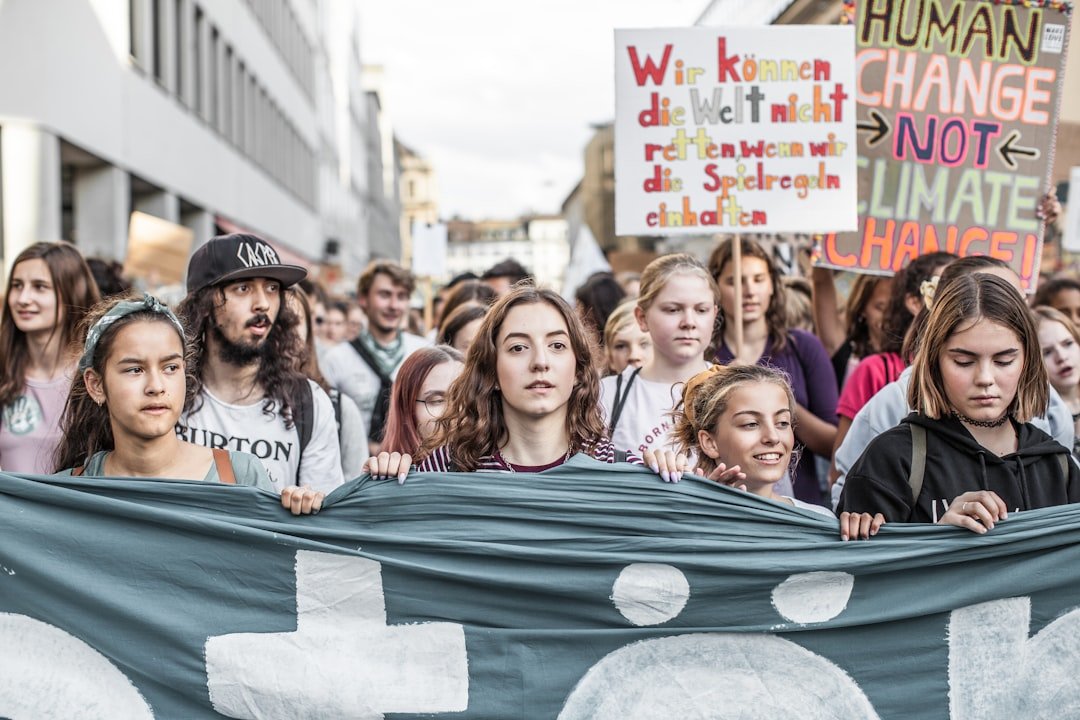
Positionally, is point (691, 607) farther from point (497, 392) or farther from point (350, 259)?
point (350, 259)

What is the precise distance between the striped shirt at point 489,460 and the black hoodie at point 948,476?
622mm

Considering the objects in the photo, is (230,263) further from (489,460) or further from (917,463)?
(917,463)

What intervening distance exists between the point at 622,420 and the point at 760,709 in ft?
4.79

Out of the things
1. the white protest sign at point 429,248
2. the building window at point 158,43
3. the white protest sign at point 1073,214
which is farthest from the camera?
the building window at point 158,43

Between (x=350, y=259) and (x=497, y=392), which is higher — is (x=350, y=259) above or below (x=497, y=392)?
above

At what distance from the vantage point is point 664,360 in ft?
15.4

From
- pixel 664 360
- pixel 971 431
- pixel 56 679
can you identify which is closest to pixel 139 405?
pixel 56 679

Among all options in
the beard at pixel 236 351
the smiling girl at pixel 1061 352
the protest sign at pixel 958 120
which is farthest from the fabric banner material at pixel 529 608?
the protest sign at pixel 958 120

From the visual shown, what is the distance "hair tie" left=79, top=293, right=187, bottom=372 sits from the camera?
359cm

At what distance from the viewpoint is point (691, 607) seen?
3295mm

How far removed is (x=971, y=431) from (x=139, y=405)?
2.14 m

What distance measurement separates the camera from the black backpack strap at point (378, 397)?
21.6ft

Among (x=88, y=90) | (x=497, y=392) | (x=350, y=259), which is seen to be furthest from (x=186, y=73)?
(x=350, y=259)

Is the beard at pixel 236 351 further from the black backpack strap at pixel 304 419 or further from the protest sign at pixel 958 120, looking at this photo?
the protest sign at pixel 958 120
